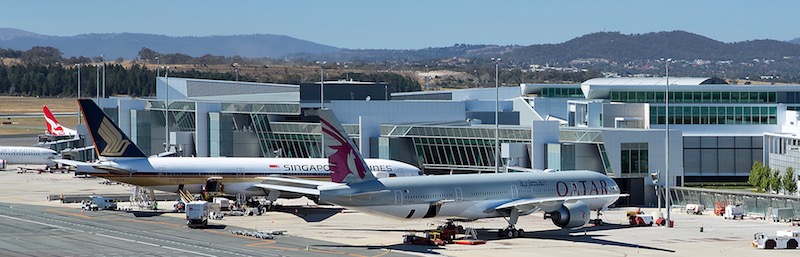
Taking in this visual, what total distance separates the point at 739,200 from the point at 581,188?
13291 millimetres

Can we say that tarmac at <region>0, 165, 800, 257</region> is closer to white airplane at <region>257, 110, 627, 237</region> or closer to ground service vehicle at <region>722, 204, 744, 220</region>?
ground service vehicle at <region>722, 204, 744, 220</region>

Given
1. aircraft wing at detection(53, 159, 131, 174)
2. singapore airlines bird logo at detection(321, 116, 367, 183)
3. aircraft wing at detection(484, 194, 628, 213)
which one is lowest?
aircraft wing at detection(484, 194, 628, 213)

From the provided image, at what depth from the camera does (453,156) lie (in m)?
102

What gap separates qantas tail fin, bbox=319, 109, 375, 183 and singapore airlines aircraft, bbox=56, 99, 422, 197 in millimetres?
23005

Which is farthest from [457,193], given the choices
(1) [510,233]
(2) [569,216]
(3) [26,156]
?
(3) [26,156]

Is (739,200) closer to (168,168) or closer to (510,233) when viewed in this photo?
(510,233)

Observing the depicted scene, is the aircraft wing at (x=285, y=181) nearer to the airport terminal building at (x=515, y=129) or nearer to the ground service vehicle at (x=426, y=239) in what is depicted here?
the ground service vehicle at (x=426, y=239)

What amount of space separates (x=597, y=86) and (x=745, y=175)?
65.1 ft

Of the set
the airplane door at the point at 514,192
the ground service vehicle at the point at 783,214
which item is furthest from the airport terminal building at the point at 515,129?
the airplane door at the point at 514,192

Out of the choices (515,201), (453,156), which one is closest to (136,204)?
(453,156)

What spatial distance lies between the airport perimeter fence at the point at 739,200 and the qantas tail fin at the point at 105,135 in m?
36.4

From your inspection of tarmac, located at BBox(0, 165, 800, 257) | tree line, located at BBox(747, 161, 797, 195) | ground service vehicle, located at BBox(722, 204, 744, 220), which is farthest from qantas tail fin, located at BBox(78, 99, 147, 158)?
tree line, located at BBox(747, 161, 797, 195)

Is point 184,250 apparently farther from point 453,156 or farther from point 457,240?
point 453,156

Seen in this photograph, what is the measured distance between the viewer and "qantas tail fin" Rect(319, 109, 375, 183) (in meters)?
64.5
